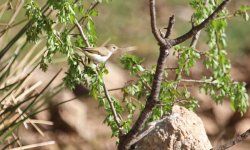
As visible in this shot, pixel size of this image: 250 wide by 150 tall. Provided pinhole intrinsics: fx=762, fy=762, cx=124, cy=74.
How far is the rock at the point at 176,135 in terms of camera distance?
4203 millimetres

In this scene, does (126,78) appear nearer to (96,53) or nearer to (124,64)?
(124,64)

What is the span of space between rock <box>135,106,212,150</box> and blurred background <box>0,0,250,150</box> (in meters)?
3.93

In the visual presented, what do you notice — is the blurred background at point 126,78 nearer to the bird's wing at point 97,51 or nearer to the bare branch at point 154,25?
the bird's wing at point 97,51

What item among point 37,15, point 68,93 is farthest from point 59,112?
point 37,15

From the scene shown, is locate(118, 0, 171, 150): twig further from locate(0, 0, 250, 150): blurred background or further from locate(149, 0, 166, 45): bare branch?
locate(0, 0, 250, 150): blurred background

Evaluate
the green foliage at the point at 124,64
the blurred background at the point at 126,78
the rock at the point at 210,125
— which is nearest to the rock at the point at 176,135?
the green foliage at the point at 124,64

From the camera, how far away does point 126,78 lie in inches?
377

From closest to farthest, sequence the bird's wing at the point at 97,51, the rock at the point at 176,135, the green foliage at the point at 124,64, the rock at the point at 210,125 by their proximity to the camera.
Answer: the rock at the point at 176,135 → the green foliage at the point at 124,64 → the bird's wing at the point at 97,51 → the rock at the point at 210,125

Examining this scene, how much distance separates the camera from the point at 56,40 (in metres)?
4.37

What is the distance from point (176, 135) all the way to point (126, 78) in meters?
5.37

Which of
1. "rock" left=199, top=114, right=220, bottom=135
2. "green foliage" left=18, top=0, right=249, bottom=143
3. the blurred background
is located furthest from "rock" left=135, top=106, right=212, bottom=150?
"rock" left=199, top=114, right=220, bottom=135

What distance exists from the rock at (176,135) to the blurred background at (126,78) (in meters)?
3.93

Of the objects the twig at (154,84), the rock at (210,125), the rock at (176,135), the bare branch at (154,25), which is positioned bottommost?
the rock at (210,125)

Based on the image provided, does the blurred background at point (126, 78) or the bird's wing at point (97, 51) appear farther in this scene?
the blurred background at point (126, 78)
